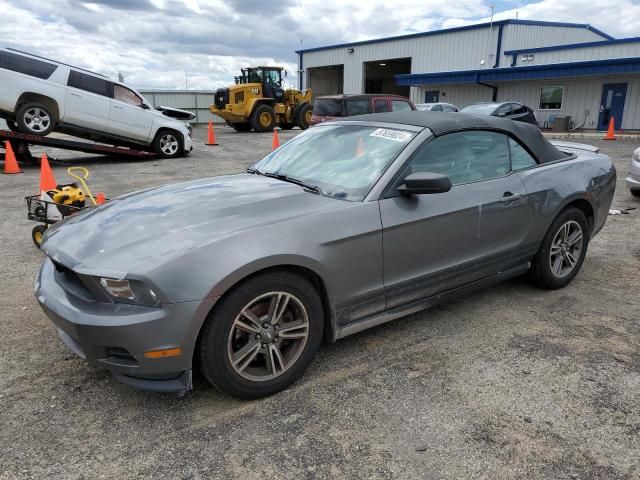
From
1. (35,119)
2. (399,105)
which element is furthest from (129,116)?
(399,105)

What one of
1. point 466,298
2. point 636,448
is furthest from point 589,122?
point 636,448

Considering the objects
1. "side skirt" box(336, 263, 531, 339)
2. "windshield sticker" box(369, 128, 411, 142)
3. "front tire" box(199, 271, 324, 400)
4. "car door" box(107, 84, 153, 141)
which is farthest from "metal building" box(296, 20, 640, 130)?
"front tire" box(199, 271, 324, 400)

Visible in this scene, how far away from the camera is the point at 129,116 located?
1199cm

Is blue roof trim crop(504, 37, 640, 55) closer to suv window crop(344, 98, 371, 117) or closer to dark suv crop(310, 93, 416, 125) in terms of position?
dark suv crop(310, 93, 416, 125)

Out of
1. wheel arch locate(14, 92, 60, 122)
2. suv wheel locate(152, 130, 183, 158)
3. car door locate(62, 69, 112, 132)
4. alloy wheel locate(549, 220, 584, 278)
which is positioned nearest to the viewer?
alloy wheel locate(549, 220, 584, 278)

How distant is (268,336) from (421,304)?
43.7 inches

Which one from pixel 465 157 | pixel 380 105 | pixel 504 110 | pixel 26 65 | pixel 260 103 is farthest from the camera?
pixel 260 103

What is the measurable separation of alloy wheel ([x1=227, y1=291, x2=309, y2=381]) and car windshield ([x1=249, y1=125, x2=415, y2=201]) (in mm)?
767

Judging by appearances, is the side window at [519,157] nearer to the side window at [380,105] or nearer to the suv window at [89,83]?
the suv window at [89,83]

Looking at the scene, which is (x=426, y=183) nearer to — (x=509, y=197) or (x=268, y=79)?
(x=509, y=197)

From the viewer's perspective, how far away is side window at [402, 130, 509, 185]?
3188 millimetres

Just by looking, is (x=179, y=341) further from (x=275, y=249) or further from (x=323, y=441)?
(x=323, y=441)

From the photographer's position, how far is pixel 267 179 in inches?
134

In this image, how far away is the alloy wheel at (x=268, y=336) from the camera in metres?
2.50
